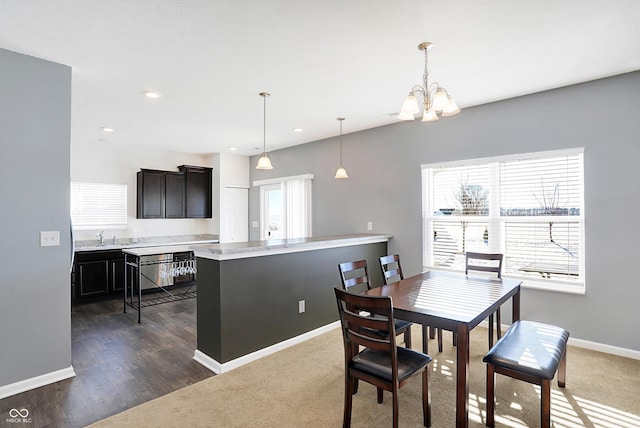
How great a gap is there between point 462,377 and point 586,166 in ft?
8.84

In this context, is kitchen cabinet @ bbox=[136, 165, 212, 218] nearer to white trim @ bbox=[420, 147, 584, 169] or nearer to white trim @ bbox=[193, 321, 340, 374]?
white trim @ bbox=[193, 321, 340, 374]

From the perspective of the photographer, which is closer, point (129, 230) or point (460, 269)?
point (460, 269)

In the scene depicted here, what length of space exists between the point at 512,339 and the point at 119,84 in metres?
4.12

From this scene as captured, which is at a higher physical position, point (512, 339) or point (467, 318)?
point (467, 318)

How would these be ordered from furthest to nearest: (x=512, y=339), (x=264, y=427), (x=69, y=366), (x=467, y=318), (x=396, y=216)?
(x=396, y=216), (x=69, y=366), (x=512, y=339), (x=264, y=427), (x=467, y=318)

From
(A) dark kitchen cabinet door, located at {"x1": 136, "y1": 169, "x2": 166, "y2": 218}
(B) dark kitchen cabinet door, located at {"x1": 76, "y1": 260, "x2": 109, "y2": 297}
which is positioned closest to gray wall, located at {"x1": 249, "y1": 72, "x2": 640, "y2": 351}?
(A) dark kitchen cabinet door, located at {"x1": 136, "y1": 169, "x2": 166, "y2": 218}

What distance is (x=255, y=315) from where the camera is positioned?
10.5 feet

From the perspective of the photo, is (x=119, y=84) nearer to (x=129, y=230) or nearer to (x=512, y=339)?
(x=129, y=230)

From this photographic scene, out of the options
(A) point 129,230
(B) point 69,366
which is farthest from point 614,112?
(A) point 129,230

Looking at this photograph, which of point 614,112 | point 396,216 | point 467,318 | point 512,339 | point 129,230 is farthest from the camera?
point 129,230

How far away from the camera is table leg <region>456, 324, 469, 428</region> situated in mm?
1930

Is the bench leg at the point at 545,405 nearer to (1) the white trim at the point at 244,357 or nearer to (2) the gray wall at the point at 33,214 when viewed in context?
(1) the white trim at the point at 244,357

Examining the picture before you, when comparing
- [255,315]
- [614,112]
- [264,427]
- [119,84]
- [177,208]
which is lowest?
[264,427]

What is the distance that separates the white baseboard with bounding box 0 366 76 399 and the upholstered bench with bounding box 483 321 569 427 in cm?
333
